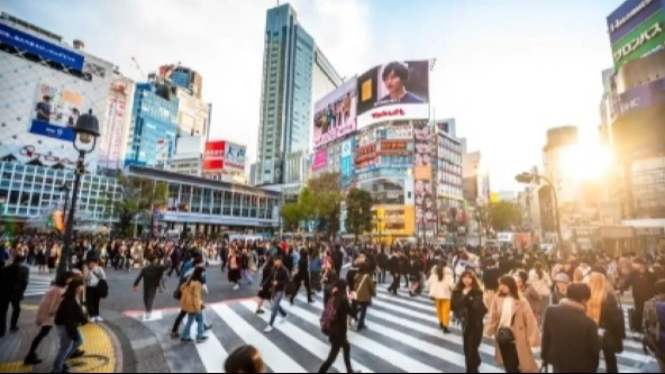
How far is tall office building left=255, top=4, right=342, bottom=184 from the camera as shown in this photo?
128750 mm

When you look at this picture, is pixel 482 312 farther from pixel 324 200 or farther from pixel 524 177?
pixel 324 200

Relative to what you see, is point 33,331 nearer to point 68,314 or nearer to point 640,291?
point 68,314

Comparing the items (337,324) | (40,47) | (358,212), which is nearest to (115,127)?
(40,47)

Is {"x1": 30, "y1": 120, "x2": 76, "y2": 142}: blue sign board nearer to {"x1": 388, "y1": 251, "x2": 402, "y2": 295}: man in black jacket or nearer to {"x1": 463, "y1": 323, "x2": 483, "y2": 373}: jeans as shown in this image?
{"x1": 388, "y1": 251, "x2": 402, "y2": 295}: man in black jacket

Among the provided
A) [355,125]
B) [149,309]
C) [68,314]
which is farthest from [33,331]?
[355,125]

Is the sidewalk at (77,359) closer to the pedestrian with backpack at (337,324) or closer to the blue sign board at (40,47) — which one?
the pedestrian with backpack at (337,324)

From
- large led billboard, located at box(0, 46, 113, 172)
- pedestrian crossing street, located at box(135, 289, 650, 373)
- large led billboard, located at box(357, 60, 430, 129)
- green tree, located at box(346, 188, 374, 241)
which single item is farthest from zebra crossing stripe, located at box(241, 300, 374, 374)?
large led billboard, located at box(0, 46, 113, 172)

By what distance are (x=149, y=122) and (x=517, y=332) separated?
440ft

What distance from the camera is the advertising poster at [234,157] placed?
7088cm

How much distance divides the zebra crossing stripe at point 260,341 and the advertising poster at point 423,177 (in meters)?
51.0

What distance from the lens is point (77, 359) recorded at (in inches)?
225

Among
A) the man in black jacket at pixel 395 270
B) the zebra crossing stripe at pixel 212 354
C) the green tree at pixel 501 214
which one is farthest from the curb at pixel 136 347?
the green tree at pixel 501 214

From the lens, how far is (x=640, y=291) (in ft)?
24.9

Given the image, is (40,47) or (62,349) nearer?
(62,349)
